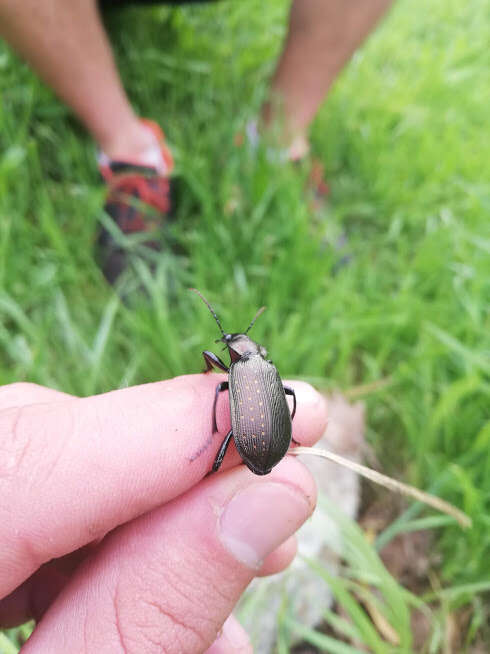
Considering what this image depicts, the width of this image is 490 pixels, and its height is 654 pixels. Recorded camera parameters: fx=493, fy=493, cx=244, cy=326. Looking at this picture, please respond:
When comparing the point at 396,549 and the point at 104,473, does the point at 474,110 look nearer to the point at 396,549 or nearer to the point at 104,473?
the point at 396,549

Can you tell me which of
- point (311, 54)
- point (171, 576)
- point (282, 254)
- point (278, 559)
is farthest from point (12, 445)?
point (311, 54)

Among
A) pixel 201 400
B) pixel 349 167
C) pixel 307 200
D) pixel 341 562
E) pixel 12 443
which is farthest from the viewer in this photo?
pixel 349 167

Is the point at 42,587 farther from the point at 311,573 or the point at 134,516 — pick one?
the point at 311,573

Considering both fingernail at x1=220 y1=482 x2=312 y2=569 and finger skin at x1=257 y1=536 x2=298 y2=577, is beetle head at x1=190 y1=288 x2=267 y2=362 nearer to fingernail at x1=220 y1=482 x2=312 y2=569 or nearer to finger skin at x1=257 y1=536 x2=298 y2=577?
fingernail at x1=220 y1=482 x2=312 y2=569

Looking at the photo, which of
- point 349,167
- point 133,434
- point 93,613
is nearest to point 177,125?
point 349,167

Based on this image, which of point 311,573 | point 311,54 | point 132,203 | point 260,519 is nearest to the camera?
point 260,519

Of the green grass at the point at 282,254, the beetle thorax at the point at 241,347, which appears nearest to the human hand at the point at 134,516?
the beetle thorax at the point at 241,347
